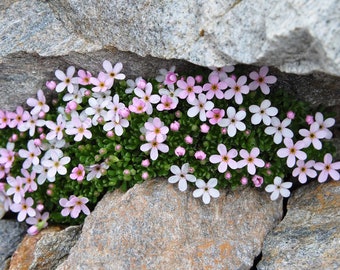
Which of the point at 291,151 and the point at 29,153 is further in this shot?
the point at 29,153

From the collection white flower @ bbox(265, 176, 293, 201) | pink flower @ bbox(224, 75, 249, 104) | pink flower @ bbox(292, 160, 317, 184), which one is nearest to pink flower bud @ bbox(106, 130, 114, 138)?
pink flower @ bbox(224, 75, 249, 104)

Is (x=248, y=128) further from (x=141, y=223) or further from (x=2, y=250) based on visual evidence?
(x=2, y=250)

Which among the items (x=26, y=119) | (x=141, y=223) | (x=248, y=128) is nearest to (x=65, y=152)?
(x=26, y=119)

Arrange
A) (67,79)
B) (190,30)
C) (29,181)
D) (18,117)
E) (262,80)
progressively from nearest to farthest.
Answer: (190,30) → (262,80) → (67,79) → (29,181) → (18,117)

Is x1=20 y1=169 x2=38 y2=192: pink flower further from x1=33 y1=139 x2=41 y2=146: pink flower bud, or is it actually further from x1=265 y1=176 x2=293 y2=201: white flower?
x1=265 y1=176 x2=293 y2=201: white flower

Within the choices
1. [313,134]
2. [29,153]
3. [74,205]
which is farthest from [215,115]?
[29,153]

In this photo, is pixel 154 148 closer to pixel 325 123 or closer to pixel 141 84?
pixel 141 84
